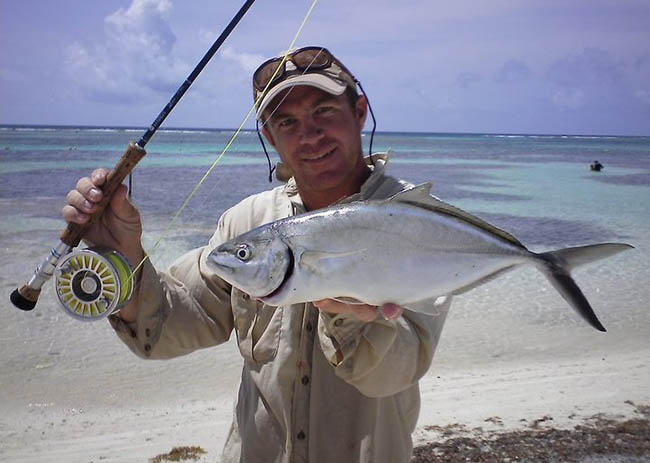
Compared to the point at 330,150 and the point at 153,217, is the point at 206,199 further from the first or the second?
the point at 330,150

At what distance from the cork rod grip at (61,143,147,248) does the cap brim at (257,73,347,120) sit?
611 mm

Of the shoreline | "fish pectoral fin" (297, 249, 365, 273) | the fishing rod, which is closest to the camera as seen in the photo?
"fish pectoral fin" (297, 249, 365, 273)

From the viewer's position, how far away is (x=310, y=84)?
2570mm

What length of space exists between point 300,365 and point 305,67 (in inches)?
53.8

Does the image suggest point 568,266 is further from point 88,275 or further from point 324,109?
point 88,275

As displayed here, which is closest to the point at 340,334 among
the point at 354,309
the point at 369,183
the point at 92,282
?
the point at 354,309

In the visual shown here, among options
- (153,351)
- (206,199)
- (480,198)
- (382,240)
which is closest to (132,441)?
(153,351)

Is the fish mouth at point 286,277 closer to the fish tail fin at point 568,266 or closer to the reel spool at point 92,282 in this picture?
the reel spool at point 92,282

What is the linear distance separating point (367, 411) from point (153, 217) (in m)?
13.9

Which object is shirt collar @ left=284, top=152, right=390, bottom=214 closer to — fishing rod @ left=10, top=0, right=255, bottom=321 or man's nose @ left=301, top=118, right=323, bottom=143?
man's nose @ left=301, top=118, right=323, bottom=143

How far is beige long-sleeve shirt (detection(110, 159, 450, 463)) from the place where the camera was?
2.31 metres

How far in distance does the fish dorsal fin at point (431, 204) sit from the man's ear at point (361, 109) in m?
0.90

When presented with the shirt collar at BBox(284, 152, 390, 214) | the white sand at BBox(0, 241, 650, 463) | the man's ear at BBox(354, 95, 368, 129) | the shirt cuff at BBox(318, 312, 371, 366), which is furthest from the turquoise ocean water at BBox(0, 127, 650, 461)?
the man's ear at BBox(354, 95, 368, 129)

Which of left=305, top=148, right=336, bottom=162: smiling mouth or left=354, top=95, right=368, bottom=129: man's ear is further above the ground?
left=354, top=95, right=368, bottom=129: man's ear
